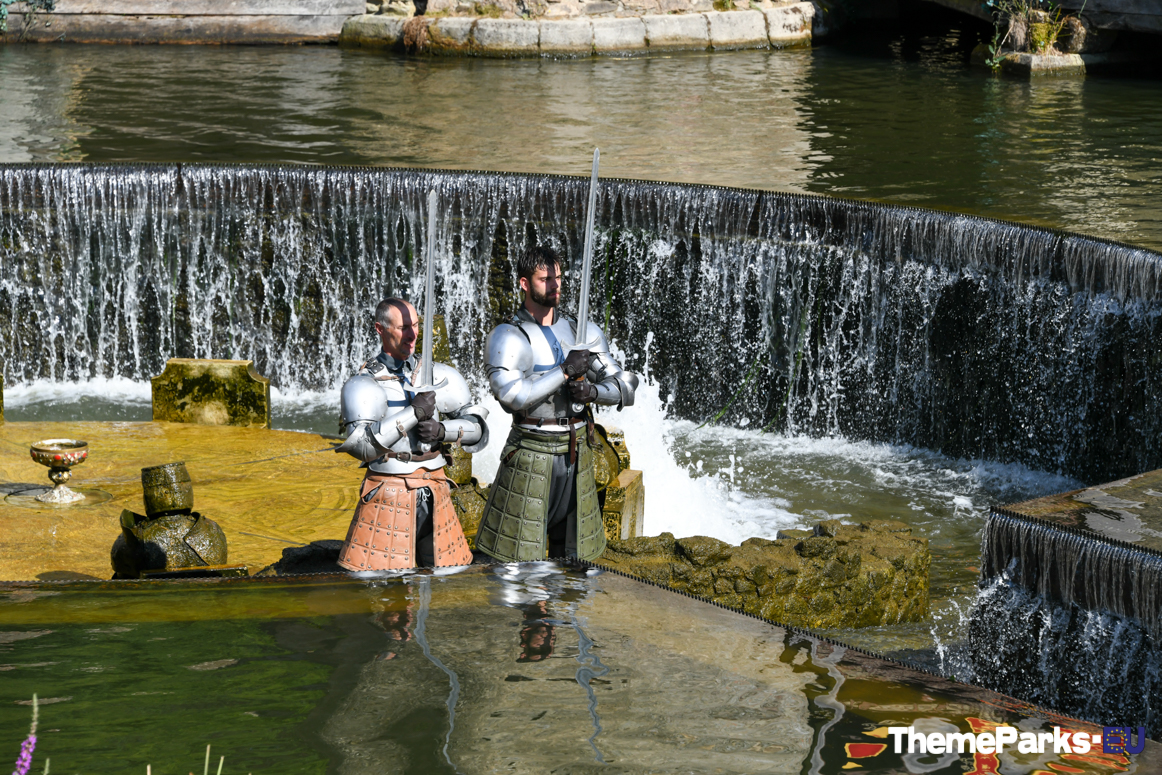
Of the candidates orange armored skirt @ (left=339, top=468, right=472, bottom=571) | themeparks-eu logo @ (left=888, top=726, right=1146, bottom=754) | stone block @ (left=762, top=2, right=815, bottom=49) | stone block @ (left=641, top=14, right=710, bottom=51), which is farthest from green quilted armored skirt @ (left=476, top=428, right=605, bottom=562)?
stone block @ (left=762, top=2, right=815, bottom=49)

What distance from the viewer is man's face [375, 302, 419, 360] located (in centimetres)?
442

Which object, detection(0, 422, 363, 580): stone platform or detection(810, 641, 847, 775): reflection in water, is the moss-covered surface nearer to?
detection(0, 422, 363, 580): stone platform

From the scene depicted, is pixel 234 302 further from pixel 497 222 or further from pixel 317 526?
pixel 317 526

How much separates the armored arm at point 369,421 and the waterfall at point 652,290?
5.39 m

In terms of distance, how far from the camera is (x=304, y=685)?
3213 millimetres

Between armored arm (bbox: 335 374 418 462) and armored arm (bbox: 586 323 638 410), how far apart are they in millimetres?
683

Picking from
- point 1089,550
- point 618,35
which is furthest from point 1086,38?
point 1089,550

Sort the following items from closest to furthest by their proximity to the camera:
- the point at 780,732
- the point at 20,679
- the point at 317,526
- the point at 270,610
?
the point at 780,732, the point at 20,679, the point at 270,610, the point at 317,526

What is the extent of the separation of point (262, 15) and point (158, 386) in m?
12.5

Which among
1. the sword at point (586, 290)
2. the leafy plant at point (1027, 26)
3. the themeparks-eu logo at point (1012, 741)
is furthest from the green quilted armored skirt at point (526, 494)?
the leafy plant at point (1027, 26)

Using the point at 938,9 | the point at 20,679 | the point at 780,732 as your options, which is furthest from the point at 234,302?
the point at 938,9

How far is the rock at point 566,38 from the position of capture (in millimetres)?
18234

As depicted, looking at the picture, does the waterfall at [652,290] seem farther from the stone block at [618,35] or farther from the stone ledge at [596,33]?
the stone block at [618,35]

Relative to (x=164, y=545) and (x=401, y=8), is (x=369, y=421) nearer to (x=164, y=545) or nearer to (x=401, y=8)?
(x=164, y=545)
